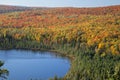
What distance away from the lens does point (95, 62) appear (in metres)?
59.5

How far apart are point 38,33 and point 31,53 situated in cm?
1999

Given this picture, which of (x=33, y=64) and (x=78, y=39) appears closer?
(x=33, y=64)

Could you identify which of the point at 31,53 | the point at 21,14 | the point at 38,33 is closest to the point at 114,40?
the point at 31,53

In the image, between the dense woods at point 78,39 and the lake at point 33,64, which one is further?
the lake at point 33,64

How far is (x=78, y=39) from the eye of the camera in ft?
327

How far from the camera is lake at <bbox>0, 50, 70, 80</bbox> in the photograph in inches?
2544

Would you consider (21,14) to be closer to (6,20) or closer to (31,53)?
(6,20)

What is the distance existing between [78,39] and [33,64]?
22443 millimetres

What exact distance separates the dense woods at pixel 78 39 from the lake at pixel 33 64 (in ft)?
11.3

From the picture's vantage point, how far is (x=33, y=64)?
81.1 m

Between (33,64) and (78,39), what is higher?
(78,39)

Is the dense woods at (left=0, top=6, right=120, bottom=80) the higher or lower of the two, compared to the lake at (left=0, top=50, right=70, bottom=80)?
higher

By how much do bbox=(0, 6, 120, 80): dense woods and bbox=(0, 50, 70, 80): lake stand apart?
3446 mm

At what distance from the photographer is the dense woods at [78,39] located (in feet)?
182
